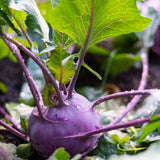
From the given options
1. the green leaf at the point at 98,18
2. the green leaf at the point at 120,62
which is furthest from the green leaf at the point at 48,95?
the green leaf at the point at 120,62

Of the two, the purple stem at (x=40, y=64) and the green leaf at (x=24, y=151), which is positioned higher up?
the purple stem at (x=40, y=64)

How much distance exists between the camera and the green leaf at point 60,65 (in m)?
0.42

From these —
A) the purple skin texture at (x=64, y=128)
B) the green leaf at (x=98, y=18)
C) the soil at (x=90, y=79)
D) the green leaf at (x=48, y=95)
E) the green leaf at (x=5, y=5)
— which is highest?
the green leaf at (x=5, y=5)

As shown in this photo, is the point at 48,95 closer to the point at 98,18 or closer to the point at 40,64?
the point at 40,64

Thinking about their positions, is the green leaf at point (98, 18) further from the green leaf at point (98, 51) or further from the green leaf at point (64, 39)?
the green leaf at point (98, 51)

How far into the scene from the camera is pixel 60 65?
44 cm

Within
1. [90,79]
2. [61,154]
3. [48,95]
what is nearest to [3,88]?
[90,79]

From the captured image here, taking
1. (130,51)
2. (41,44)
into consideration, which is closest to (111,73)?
(130,51)

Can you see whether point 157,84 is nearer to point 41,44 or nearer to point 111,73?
point 111,73

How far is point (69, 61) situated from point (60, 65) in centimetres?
2

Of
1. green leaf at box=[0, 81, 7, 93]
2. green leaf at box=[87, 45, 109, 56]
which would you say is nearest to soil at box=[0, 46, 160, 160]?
green leaf at box=[0, 81, 7, 93]

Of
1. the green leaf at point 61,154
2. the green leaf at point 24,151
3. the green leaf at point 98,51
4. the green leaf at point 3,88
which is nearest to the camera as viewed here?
the green leaf at point 61,154

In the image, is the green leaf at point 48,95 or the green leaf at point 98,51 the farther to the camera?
the green leaf at point 98,51

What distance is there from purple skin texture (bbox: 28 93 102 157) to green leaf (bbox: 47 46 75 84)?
62 mm
